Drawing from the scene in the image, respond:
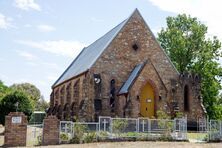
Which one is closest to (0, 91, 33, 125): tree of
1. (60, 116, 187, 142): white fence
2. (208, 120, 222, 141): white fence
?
(60, 116, 187, 142): white fence

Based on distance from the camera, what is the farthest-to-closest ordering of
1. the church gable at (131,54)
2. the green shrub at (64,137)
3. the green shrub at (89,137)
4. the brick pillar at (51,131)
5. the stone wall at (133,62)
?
the church gable at (131,54)
the stone wall at (133,62)
the green shrub at (89,137)
the green shrub at (64,137)
the brick pillar at (51,131)

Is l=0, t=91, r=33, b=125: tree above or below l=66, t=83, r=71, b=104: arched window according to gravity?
below

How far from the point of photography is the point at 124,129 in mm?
23750

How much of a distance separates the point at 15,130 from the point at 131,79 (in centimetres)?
1587

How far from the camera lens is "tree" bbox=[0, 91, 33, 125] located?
102ft

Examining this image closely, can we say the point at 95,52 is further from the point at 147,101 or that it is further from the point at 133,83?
the point at 147,101

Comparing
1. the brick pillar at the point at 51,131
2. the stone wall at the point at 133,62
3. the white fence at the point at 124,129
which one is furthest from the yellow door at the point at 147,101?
the brick pillar at the point at 51,131

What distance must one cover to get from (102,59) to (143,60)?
15.4ft

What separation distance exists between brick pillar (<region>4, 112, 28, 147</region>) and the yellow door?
627 inches

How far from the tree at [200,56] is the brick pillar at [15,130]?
123 feet

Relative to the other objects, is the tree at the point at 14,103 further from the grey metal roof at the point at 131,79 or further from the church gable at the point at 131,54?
the grey metal roof at the point at 131,79

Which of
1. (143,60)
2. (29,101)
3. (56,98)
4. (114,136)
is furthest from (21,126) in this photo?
(56,98)

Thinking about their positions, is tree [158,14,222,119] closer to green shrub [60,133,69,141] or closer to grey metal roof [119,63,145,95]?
grey metal roof [119,63,145,95]

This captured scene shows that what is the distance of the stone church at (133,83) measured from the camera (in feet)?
108
